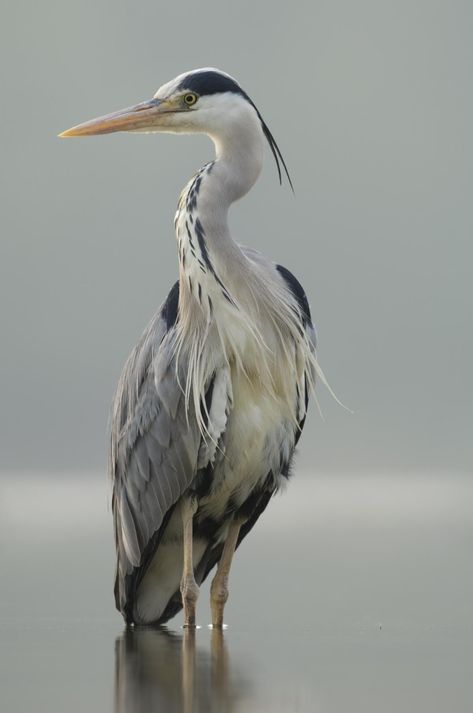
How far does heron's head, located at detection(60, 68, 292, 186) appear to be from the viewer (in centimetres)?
793

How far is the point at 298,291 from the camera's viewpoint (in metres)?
8.30

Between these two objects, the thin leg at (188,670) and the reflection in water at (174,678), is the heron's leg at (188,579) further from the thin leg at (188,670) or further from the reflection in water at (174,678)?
the reflection in water at (174,678)

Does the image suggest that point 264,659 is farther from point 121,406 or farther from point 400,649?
point 121,406

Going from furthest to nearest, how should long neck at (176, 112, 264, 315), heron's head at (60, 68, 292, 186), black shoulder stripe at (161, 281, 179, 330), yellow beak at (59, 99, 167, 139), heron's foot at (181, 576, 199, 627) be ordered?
yellow beak at (59, 99, 167, 139) → black shoulder stripe at (161, 281, 179, 330) → heron's head at (60, 68, 292, 186) → heron's foot at (181, 576, 199, 627) → long neck at (176, 112, 264, 315)

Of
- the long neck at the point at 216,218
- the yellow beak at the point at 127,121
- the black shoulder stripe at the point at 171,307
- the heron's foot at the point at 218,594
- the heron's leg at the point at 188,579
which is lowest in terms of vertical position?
the heron's foot at the point at 218,594

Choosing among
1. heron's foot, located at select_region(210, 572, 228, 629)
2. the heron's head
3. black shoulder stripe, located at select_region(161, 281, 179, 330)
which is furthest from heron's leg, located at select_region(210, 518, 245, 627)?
the heron's head

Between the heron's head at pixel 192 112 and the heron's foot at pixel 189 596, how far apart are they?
2.68 m

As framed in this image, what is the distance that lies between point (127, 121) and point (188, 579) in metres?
2.95

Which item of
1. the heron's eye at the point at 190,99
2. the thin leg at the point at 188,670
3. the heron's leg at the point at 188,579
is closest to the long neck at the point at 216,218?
the heron's eye at the point at 190,99

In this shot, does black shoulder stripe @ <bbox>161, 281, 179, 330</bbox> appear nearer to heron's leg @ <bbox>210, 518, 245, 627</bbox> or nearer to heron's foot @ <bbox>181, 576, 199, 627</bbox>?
heron's leg @ <bbox>210, 518, 245, 627</bbox>

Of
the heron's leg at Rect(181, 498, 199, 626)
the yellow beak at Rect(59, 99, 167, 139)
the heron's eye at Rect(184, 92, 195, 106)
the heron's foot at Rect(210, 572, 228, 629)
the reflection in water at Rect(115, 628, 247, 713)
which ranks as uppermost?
the heron's eye at Rect(184, 92, 195, 106)

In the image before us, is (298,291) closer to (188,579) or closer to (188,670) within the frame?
(188,579)

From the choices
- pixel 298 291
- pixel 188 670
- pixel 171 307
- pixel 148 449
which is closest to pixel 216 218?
pixel 171 307

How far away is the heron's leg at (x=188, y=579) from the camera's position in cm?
777
